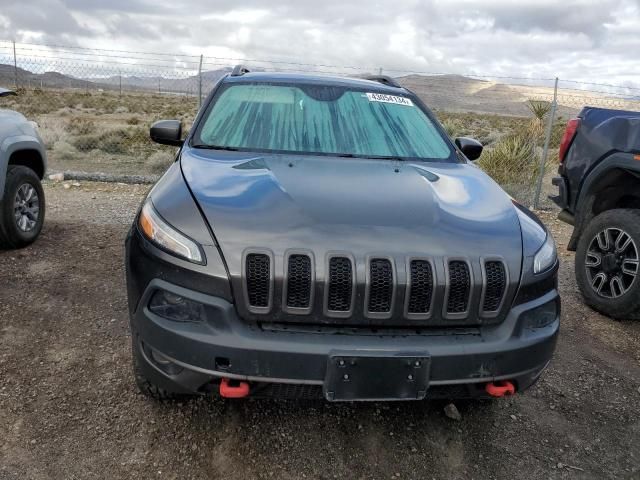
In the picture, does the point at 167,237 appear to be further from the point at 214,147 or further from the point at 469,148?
the point at 469,148

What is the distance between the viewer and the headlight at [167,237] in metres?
2.20

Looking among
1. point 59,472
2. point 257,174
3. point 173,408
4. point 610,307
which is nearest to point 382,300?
point 257,174

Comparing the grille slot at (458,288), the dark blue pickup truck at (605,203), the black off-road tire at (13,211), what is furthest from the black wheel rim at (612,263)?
the black off-road tire at (13,211)

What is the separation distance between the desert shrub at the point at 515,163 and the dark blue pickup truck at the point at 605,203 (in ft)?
15.8

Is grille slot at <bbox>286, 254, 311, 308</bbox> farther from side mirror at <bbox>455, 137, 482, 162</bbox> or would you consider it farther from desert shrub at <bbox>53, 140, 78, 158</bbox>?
desert shrub at <bbox>53, 140, 78, 158</bbox>

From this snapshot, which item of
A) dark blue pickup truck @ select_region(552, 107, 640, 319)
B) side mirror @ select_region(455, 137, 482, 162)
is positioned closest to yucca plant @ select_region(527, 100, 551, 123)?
dark blue pickup truck @ select_region(552, 107, 640, 319)

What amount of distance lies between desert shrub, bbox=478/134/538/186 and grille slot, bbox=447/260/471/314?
7.67 meters

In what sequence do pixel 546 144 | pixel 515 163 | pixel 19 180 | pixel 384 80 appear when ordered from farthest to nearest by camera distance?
pixel 515 163 < pixel 546 144 < pixel 19 180 < pixel 384 80

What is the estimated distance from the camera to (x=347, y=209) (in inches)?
94.6

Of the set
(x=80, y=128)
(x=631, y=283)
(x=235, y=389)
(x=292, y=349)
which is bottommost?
(x=80, y=128)

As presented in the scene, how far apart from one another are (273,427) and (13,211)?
3.45 meters

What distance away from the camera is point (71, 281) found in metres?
4.50

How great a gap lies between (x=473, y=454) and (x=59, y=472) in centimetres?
184

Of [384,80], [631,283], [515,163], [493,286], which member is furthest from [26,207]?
[515,163]
